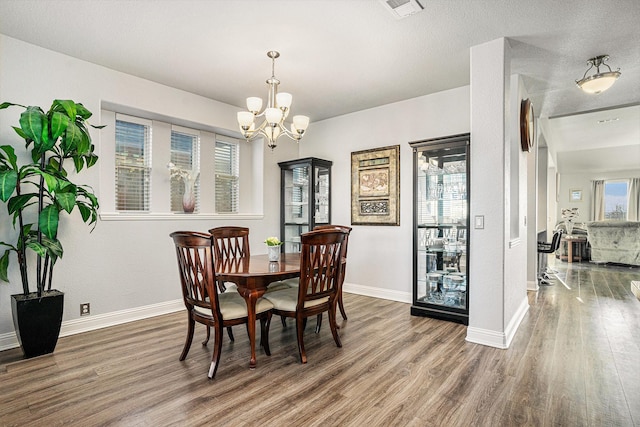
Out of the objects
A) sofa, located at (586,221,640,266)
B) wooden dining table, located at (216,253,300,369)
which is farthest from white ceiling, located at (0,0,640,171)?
sofa, located at (586,221,640,266)

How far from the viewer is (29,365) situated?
2502 millimetres

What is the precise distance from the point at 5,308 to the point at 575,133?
9.51 m

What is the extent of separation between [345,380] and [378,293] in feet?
8.07

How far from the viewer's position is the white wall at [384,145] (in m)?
4.15

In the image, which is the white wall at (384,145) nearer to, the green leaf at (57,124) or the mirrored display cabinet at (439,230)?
the mirrored display cabinet at (439,230)

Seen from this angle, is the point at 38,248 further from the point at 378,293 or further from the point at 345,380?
the point at 378,293

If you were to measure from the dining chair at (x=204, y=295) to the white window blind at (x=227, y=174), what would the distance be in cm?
237

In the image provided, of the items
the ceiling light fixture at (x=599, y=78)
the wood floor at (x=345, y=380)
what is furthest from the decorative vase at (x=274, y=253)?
the ceiling light fixture at (x=599, y=78)

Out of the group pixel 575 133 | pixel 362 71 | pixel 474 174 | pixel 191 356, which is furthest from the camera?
pixel 575 133

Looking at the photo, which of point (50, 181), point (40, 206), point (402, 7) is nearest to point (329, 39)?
point (402, 7)

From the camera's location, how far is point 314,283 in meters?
2.63

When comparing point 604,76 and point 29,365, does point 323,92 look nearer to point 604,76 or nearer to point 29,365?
point 604,76

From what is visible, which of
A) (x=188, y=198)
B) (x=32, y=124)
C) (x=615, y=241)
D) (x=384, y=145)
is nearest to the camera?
(x=32, y=124)

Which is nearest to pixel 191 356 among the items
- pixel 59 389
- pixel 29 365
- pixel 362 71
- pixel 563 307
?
pixel 59 389
